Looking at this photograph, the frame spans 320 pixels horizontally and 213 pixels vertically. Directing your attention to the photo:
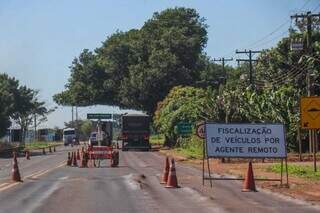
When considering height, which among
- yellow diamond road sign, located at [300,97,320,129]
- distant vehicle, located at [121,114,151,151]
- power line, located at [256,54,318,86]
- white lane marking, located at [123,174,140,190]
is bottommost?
white lane marking, located at [123,174,140,190]

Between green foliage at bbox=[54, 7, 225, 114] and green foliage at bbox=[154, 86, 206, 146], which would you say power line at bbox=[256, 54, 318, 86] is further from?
green foliage at bbox=[54, 7, 225, 114]

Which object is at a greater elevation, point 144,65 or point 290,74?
point 144,65

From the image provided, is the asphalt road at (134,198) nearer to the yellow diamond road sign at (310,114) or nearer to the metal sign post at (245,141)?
the metal sign post at (245,141)

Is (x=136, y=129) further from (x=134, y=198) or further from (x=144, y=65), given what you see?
(x=134, y=198)

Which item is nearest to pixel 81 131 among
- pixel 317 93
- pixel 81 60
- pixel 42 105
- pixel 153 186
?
pixel 42 105

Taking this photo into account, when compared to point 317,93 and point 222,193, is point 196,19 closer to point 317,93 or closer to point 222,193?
point 317,93

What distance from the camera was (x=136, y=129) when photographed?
69.2 meters

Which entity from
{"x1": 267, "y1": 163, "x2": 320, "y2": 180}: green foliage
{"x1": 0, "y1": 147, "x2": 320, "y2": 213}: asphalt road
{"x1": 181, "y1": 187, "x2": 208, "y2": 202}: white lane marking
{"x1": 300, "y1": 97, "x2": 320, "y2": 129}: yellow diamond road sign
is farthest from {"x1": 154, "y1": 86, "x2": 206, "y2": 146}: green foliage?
{"x1": 181, "y1": 187, "x2": 208, "y2": 202}: white lane marking

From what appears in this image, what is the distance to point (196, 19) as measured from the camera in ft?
302

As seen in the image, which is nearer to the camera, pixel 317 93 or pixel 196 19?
pixel 317 93

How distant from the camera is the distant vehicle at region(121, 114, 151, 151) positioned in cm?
6894

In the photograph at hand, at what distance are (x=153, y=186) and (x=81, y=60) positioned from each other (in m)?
69.5


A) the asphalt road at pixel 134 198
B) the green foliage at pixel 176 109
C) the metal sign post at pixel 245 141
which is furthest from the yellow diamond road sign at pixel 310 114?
the green foliage at pixel 176 109

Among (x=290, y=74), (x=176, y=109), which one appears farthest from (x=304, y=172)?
(x=176, y=109)
